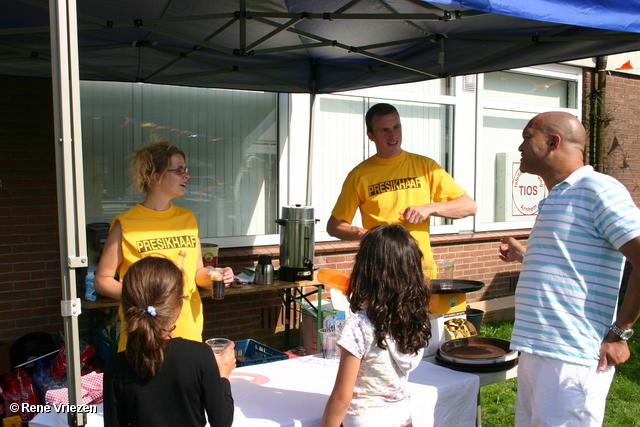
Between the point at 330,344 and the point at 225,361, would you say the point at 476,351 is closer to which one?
the point at 330,344

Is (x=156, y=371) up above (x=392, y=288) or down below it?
below

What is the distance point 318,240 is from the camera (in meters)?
6.04

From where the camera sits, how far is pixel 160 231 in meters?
2.71

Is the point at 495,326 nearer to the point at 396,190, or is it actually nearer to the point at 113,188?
the point at 396,190

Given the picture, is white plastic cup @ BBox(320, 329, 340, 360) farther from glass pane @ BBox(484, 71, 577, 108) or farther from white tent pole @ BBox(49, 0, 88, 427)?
glass pane @ BBox(484, 71, 577, 108)

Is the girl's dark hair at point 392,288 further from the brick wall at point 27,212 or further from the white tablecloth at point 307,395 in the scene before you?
the brick wall at point 27,212

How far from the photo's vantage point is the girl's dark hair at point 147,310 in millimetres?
1689

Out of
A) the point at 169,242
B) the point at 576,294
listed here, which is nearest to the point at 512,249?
the point at 576,294

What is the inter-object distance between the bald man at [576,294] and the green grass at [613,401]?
2.15 meters

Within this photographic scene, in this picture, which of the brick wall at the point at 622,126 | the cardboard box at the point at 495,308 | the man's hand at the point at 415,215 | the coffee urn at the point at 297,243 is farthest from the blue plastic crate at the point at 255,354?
the brick wall at the point at 622,126

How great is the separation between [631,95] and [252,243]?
674 centimetres

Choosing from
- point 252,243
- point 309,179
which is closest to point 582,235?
point 309,179

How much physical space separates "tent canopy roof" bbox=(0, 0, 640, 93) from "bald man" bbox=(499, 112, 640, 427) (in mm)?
878

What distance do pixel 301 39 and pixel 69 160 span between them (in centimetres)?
297
